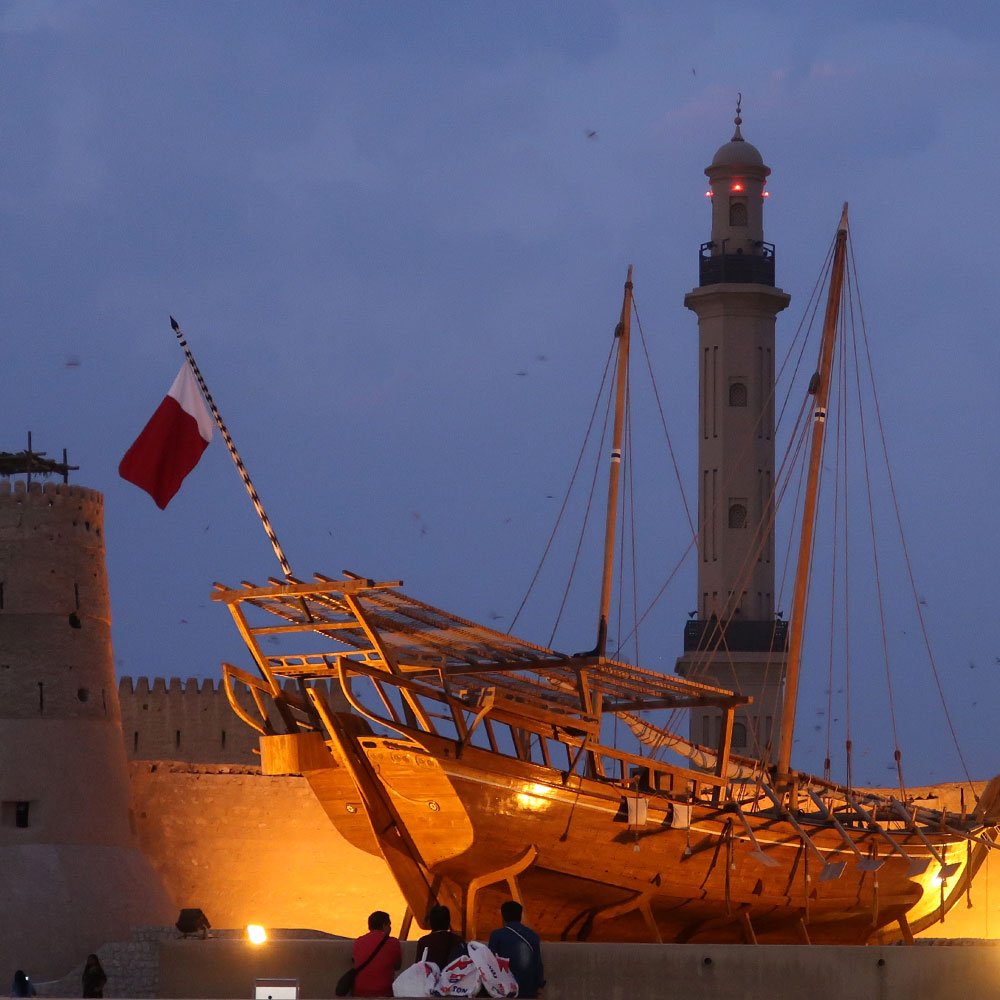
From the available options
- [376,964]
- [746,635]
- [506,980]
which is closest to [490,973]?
[506,980]

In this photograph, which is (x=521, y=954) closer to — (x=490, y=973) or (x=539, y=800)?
(x=490, y=973)

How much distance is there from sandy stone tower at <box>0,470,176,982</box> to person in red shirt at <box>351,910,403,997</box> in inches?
511

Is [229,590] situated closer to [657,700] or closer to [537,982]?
[657,700]

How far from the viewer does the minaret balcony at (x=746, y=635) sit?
1563 inches

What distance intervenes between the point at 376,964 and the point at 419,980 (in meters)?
1.03

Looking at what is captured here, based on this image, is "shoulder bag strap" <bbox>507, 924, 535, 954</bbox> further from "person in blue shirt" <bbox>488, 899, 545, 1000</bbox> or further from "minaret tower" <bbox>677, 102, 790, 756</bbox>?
"minaret tower" <bbox>677, 102, 790, 756</bbox>

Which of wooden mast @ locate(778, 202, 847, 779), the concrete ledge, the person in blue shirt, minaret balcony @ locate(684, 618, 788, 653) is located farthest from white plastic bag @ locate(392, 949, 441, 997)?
minaret balcony @ locate(684, 618, 788, 653)

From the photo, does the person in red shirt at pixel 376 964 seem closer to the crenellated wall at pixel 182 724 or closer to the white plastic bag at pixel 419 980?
the white plastic bag at pixel 419 980

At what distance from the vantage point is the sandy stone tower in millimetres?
23984

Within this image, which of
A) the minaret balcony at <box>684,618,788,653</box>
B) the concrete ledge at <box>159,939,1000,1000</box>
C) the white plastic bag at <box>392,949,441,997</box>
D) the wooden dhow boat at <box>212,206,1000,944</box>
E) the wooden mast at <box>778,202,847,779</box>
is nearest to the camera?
the white plastic bag at <box>392,949,441,997</box>

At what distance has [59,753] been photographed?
81.3 ft

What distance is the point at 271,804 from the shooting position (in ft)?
87.2

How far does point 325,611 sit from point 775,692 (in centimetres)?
2138

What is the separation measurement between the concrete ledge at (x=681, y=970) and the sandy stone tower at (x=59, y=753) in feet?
34.0
